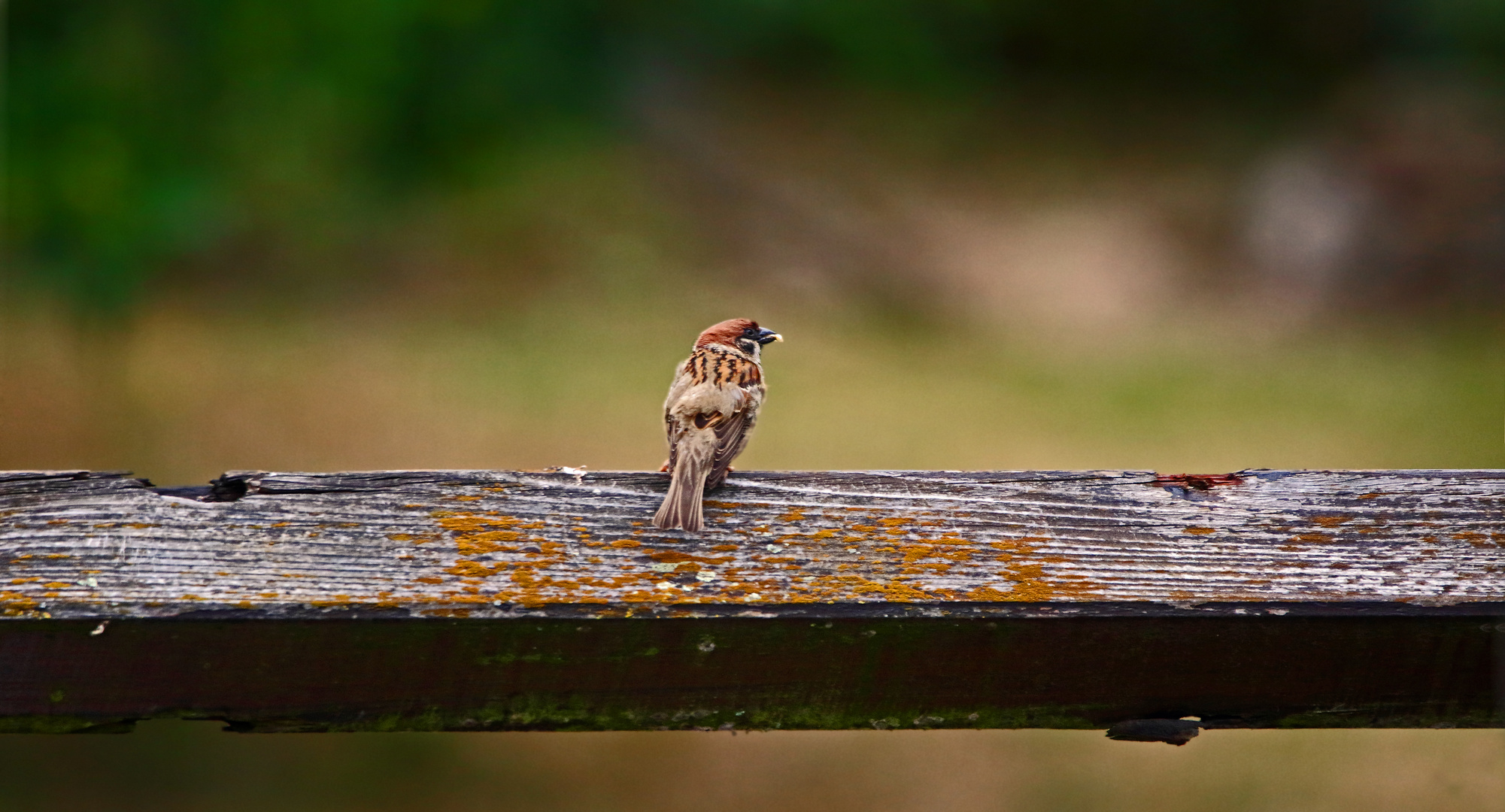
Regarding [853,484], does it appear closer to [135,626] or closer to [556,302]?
[135,626]

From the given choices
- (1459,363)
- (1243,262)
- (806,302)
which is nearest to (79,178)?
(806,302)

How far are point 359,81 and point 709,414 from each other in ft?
17.2

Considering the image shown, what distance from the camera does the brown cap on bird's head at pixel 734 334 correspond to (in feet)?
12.9

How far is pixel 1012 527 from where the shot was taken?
5.43ft

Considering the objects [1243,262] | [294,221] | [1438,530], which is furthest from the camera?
[1243,262]

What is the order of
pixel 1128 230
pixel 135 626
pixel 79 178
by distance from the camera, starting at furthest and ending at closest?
pixel 1128 230, pixel 79 178, pixel 135 626

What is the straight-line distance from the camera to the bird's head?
3.93m

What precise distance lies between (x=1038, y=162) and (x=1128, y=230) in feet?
5.76

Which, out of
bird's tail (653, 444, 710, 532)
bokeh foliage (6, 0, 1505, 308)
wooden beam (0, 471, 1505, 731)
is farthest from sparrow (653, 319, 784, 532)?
bokeh foliage (6, 0, 1505, 308)

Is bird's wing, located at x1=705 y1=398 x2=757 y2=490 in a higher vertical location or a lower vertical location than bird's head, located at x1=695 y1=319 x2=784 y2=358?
lower

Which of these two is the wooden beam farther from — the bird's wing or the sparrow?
the bird's wing

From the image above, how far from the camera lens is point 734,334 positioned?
403 cm

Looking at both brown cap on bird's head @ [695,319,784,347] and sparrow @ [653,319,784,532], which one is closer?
sparrow @ [653,319,784,532]

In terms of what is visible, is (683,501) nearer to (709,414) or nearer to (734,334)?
(709,414)
